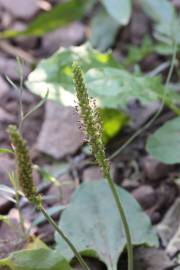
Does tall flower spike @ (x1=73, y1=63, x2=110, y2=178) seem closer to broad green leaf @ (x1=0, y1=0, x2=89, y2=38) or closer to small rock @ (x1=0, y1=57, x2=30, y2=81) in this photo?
small rock @ (x1=0, y1=57, x2=30, y2=81)

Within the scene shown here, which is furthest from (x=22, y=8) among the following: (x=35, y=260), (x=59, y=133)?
(x=35, y=260)

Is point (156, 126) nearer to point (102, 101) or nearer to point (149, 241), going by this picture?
point (102, 101)

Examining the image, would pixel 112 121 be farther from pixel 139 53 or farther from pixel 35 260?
pixel 35 260

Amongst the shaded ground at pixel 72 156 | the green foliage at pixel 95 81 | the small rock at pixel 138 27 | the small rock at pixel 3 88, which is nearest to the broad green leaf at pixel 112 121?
the shaded ground at pixel 72 156

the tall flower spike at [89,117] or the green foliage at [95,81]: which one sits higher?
the tall flower spike at [89,117]

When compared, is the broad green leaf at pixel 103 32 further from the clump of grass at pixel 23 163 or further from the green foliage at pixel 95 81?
the clump of grass at pixel 23 163

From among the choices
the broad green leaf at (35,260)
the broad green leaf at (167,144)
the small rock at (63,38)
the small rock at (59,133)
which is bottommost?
the small rock at (59,133)

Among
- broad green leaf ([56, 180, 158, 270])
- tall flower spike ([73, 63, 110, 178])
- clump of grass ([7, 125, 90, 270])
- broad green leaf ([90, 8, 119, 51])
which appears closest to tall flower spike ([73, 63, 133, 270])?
tall flower spike ([73, 63, 110, 178])
